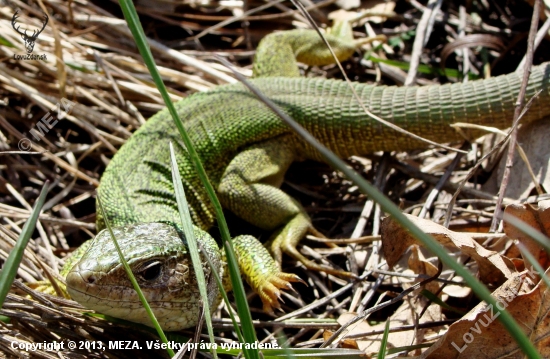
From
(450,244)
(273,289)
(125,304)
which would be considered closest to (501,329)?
(450,244)

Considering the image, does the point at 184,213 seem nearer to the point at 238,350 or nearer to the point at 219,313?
the point at 238,350

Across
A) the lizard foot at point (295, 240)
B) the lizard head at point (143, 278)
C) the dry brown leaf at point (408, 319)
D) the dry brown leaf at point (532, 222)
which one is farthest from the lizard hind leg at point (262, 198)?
the dry brown leaf at point (532, 222)

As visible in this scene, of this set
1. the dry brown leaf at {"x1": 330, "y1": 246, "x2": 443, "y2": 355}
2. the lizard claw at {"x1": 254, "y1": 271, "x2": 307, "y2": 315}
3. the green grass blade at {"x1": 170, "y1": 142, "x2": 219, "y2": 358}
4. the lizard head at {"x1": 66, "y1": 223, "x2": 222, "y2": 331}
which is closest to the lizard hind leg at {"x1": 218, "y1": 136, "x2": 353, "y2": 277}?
the lizard claw at {"x1": 254, "y1": 271, "x2": 307, "y2": 315}

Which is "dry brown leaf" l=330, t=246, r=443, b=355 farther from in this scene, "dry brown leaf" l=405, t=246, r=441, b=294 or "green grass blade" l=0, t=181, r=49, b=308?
"green grass blade" l=0, t=181, r=49, b=308

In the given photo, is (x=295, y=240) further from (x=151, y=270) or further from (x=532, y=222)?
(x=532, y=222)

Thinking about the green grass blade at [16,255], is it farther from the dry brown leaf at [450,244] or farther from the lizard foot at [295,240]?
the lizard foot at [295,240]

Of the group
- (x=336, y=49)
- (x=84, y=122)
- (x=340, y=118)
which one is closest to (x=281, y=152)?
(x=340, y=118)
